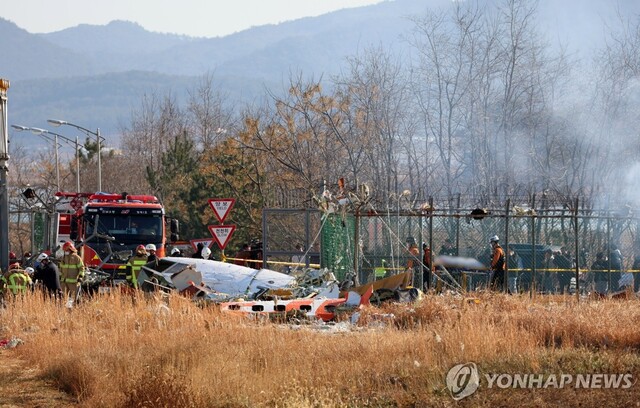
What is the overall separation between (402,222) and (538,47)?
10.7 metres

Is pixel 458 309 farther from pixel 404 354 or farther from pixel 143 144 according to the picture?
pixel 143 144

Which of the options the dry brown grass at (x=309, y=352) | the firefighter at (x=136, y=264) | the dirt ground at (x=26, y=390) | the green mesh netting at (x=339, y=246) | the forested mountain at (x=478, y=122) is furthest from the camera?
the forested mountain at (x=478, y=122)

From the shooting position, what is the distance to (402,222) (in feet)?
80.9

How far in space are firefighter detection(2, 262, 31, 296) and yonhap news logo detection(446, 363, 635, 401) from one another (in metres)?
9.91

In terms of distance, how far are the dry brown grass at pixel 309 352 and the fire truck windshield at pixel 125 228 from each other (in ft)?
→ 35.9

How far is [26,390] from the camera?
38.7ft

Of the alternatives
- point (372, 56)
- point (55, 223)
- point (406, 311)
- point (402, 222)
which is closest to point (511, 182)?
point (372, 56)

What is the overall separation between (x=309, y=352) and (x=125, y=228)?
1621 cm

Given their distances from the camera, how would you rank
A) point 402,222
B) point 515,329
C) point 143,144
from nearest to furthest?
point 515,329 < point 402,222 < point 143,144

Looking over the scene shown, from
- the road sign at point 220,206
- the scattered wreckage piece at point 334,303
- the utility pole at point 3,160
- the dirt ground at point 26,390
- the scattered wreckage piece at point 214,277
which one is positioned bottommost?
the dirt ground at point 26,390

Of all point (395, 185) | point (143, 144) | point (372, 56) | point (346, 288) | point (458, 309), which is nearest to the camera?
point (458, 309)

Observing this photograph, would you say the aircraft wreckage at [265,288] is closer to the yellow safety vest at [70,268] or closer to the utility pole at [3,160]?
the yellow safety vest at [70,268]

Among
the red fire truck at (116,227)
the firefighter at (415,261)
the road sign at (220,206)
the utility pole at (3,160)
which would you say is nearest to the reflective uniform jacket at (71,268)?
the utility pole at (3,160)

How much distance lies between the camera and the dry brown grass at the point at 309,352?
991 cm
